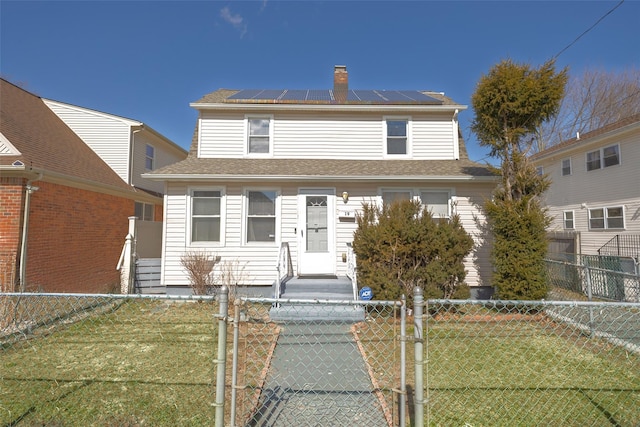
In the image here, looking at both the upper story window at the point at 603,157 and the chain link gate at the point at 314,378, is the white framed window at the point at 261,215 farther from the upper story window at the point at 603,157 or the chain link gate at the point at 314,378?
the upper story window at the point at 603,157

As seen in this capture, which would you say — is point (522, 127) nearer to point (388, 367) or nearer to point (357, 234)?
point (357, 234)

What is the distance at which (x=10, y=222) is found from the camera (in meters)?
7.24

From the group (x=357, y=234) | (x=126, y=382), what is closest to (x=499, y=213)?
(x=357, y=234)

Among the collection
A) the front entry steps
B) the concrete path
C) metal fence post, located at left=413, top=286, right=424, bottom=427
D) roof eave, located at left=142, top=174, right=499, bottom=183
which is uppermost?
roof eave, located at left=142, top=174, right=499, bottom=183

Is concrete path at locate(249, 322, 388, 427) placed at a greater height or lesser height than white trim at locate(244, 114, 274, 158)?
lesser

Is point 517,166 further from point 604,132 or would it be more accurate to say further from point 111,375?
point 604,132

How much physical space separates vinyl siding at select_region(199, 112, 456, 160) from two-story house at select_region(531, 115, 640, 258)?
266 inches

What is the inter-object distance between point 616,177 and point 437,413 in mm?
15772

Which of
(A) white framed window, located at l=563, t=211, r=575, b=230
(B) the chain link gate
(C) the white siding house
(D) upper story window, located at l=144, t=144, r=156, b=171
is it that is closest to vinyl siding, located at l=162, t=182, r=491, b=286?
(B) the chain link gate

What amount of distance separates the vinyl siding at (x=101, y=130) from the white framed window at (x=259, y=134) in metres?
5.58

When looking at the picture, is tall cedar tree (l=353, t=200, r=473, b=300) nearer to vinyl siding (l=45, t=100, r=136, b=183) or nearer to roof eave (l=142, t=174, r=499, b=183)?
roof eave (l=142, t=174, r=499, b=183)

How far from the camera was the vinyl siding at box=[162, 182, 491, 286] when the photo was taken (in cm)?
866

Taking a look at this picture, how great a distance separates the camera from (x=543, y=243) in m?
6.96

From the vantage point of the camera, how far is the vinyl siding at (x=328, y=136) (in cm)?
988
